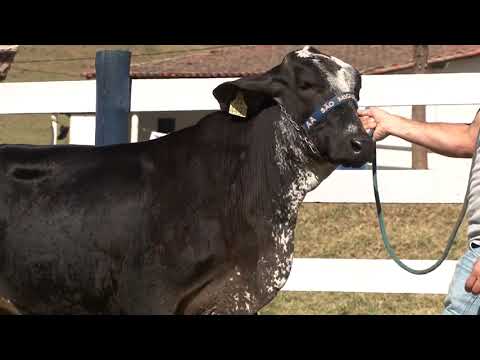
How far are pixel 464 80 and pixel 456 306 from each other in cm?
240

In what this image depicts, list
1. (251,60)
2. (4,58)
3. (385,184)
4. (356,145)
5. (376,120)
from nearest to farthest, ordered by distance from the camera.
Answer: (356,145) → (376,120) → (385,184) → (4,58) → (251,60)

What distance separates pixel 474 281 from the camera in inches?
143

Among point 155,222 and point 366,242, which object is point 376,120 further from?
point 366,242

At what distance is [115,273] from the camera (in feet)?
14.2

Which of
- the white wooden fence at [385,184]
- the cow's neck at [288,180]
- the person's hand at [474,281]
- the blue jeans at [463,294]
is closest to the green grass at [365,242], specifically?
the white wooden fence at [385,184]

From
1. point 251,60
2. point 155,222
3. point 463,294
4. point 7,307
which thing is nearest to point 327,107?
point 155,222

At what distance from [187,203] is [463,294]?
1.26 meters

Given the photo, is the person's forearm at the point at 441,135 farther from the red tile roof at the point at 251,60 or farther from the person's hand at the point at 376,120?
the red tile roof at the point at 251,60

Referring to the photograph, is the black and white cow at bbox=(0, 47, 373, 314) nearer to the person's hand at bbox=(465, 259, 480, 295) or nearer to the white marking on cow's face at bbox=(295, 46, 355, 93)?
the white marking on cow's face at bbox=(295, 46, 355, 93)

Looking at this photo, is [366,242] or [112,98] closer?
[112,98]

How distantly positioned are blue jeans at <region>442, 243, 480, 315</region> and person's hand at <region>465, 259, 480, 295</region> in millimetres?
249

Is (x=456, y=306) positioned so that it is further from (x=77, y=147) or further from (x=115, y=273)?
(x=77, y=147)

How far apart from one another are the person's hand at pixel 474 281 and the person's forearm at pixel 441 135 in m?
0.88
